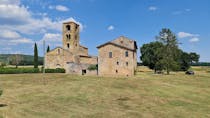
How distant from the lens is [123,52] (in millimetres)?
56594

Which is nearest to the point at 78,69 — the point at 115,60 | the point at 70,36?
the point at 115,60

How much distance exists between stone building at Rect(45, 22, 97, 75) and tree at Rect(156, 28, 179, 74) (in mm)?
19961

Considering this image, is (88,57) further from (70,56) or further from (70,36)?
(70,36)

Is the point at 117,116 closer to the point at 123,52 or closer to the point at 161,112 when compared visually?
the point at 161,112

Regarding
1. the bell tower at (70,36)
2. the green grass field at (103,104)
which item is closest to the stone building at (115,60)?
the bell tower at (70,36)

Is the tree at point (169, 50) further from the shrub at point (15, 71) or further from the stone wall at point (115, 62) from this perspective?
the shrub at point (15, 71)

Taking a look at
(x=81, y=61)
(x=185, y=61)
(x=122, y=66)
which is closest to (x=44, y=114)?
(x=122, y=66)

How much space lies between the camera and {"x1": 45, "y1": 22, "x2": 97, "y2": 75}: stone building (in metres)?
59.7

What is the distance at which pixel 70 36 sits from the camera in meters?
66.4

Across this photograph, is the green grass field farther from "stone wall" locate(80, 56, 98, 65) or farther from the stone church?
"stone wall" locate(80, 56, 98, 65)

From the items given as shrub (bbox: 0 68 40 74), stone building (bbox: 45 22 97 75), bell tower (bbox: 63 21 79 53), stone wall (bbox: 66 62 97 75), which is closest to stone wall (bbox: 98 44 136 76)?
stone wall (bbox: 66 62 97 75)

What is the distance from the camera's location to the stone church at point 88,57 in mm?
56625

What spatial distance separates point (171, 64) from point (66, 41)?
31.3 meters

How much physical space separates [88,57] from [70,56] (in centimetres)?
793
